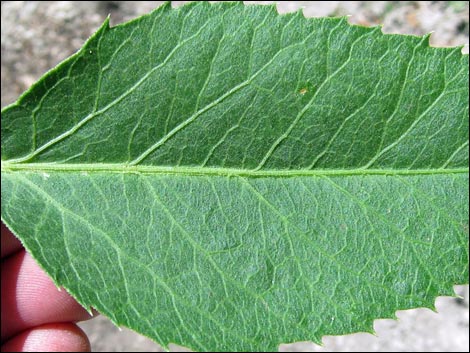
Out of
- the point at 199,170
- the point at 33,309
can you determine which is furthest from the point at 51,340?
the point at 199,170

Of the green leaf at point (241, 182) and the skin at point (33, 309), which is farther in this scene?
the skin at point (33, 309)

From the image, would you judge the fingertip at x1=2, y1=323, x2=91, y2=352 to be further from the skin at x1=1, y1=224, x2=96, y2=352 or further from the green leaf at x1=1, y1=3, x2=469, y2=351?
the green leaf at x1=1, y1=3, x2=469, y2=351

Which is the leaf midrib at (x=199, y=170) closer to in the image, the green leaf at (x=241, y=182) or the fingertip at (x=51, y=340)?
the green leaf at (x=241, y=182)

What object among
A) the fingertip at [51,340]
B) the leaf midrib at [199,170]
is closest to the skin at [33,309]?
the fingertip at [51,340]

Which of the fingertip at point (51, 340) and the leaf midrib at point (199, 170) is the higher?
the leaf midrib at point (199, 170)

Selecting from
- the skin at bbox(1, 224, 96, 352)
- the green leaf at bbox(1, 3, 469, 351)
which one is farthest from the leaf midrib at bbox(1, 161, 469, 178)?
the skin at bbox(1, 224, 96, 352)

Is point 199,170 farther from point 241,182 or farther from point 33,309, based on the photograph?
point 33,309
